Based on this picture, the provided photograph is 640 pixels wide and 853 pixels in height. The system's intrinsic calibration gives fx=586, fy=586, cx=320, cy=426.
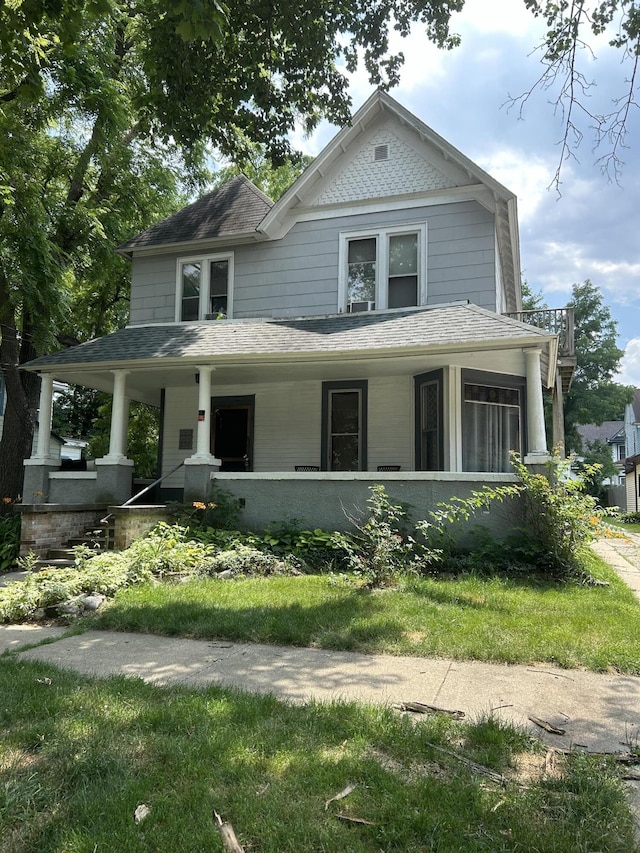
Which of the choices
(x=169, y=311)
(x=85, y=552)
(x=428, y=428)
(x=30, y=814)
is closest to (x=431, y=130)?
(x=428, y=428)

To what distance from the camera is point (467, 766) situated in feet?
8.94

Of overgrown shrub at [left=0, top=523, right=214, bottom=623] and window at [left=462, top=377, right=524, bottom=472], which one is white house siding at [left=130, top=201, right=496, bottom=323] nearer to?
window at [left=462, top=377, right=524, bottom=472]

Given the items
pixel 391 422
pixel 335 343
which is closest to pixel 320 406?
pixel 391 422

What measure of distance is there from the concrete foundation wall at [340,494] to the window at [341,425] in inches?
84.5

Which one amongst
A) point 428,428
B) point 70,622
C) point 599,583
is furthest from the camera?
point 428,428

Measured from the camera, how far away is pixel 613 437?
1789 inches

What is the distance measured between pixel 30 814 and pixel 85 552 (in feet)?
21.1

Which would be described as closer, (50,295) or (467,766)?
(467,766)

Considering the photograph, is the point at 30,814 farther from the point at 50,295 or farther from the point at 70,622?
the point at 50,295

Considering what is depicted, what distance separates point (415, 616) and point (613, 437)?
45.5m

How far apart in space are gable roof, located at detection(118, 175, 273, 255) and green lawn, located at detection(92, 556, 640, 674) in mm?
8400

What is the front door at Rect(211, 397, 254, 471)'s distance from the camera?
1273cm

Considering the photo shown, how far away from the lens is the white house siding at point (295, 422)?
11.7 meters

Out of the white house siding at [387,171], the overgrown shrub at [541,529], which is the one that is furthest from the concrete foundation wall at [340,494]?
the white house siding at [387,171]
